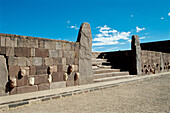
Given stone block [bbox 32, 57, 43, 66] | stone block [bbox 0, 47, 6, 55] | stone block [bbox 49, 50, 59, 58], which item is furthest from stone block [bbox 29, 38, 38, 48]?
stone block [bbox 0, 47, 6, 55]

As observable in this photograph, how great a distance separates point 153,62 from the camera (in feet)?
36.6

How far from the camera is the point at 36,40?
4832mm

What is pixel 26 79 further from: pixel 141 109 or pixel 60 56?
pixel 141 109

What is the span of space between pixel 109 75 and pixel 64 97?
386cm

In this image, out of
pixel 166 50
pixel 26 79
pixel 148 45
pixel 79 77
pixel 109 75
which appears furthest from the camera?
pixel 148 45

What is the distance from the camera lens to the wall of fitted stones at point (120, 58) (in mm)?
9686

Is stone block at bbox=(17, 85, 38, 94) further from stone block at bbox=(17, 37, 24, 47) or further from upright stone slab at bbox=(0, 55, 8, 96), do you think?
stone block at bbox=(17, 37, 24, 47)

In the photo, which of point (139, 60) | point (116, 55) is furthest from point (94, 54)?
point (139, 60)

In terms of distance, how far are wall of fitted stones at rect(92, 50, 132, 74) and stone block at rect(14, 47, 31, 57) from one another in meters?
6.05

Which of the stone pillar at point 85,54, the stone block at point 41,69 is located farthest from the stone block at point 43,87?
the stone pillar at point 85,54

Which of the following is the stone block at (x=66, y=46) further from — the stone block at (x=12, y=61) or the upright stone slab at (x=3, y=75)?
the upright stone slab at (x=3, y=75)

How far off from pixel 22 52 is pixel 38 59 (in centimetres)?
57

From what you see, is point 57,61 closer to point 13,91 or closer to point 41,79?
point 41,79

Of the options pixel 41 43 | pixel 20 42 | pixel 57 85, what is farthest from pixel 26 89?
pixel 41 43
